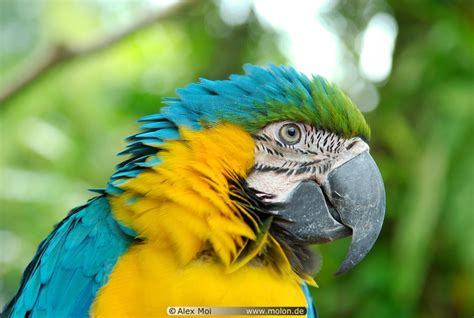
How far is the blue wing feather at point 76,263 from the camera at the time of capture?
1385 mm

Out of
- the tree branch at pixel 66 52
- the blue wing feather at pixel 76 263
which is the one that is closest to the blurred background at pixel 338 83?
the tree branch at pixel 66 52

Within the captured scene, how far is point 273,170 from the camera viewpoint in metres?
1.44

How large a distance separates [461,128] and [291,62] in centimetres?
123

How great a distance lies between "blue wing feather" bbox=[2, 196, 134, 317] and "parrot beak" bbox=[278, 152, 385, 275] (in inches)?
15.0

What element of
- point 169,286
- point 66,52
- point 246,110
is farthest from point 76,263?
point 66,52

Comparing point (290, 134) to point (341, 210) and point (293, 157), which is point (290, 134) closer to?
point (293, 157)

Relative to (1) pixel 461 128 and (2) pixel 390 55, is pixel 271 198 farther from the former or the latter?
(2) pixel 390 55

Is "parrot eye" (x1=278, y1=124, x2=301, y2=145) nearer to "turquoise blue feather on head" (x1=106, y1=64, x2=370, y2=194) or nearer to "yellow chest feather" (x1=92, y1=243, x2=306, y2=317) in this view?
"turquoise blue feather on head" (x1=106, y1=64, x2=370, y2=194)

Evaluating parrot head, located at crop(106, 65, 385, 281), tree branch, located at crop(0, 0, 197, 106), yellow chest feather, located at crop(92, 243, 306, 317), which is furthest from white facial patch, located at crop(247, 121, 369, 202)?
tree branch, located at crop(0, 0, 197, 106)

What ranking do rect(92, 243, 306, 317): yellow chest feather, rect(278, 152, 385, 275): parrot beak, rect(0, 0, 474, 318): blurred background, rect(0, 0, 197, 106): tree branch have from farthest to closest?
rect(0, 0, 474, 318): blurred background, rect(0, 0, 197, 106): tree branch, rect(278, 152, 385, 275): parrot beak, rect(92, 243, 306, 317): yellow chest feather

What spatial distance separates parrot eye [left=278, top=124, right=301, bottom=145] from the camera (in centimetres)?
145

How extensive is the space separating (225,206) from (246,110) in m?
0.23

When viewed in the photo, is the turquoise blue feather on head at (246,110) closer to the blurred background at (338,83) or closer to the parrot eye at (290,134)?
the parrot eye at (290,134)

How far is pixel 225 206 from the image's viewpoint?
4.44 feet
